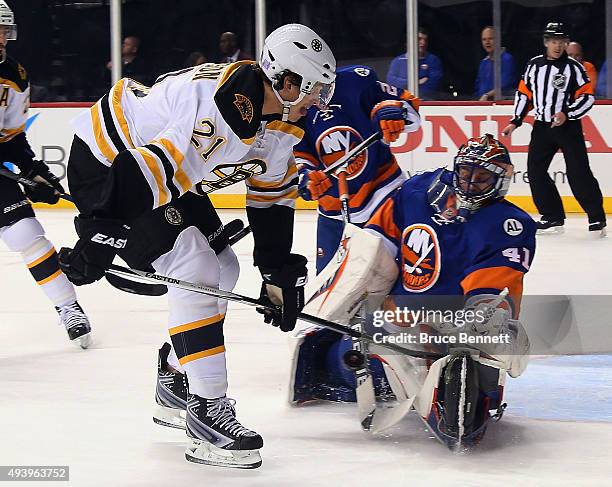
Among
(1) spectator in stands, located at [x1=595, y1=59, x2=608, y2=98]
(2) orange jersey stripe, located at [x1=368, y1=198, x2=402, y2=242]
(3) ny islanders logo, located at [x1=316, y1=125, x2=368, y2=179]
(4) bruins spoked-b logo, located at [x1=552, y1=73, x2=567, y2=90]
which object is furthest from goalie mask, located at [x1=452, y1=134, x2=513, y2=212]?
(1) spectator in stands, located at [x1=595, y1=59, x2=608, y2=98]

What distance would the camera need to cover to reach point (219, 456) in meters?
2.70

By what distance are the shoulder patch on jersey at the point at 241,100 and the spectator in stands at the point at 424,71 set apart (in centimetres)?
552

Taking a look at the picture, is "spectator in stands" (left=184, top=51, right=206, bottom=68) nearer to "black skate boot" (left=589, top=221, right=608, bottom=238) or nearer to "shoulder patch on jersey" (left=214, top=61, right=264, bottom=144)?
"black skate boot" (left=589, top=221, right=608, bottom=238)

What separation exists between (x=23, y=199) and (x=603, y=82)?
15.3ft

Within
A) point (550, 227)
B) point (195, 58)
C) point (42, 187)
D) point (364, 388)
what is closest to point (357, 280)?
point (364, 388)

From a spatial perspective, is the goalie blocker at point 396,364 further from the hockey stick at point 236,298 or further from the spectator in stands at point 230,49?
the spectator in stands at point 230,49

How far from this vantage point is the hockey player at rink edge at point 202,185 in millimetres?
2432

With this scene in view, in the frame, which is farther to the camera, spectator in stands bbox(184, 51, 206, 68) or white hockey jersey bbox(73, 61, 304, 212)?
spectator in stands bbox(184, 51, 206, 68)

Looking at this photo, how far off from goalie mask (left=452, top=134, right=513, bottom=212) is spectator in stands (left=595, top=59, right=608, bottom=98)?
4.84 meters

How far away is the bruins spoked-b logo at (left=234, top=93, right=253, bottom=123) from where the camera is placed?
8.27 feet

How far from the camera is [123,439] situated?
2.95 metres

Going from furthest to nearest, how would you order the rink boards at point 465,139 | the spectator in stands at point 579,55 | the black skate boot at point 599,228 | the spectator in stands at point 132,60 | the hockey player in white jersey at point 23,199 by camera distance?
the spectator in stands at point 132,60 < the spectator in stands at point 579,55 < the rink boards at point 465,139 < the black skate boot at point 599,228 < the hockey player in white jersey at point 23,199

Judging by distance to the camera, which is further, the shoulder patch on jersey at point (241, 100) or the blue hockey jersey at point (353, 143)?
the blue hockey jersey at point (353, 143)

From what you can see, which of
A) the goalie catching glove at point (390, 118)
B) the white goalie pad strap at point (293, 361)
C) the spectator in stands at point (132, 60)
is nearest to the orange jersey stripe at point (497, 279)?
the white goalie pad strap at point (293, 361)
